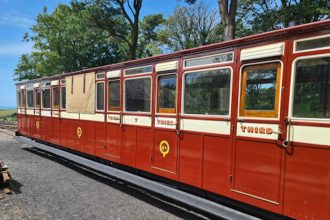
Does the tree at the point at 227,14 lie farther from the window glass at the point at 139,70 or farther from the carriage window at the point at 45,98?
the carriage window at the point at 45,98

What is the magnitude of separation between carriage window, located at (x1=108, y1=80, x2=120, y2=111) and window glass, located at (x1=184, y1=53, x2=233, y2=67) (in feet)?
8.16

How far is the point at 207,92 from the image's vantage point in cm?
496

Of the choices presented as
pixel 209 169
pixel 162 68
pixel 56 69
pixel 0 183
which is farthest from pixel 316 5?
pixel 56 69

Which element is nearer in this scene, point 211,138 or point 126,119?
point 211,138

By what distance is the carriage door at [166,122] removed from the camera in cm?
557

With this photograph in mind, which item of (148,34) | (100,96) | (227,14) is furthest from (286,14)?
(148,34)

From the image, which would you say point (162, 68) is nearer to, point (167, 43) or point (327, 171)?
point (327, 171)

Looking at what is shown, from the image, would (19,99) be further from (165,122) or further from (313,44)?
(313,44)

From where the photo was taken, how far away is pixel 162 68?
5836 millimetres

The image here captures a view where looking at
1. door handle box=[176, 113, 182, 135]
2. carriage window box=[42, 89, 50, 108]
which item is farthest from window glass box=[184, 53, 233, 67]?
carriage window box=[42, 89, 50, 108]

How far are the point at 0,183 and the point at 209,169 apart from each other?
498cm

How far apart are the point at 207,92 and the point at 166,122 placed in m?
1.17

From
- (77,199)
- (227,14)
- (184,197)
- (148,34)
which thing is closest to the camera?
(184,197)

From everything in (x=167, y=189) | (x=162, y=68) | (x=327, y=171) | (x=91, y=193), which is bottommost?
(x=91, y=193)
